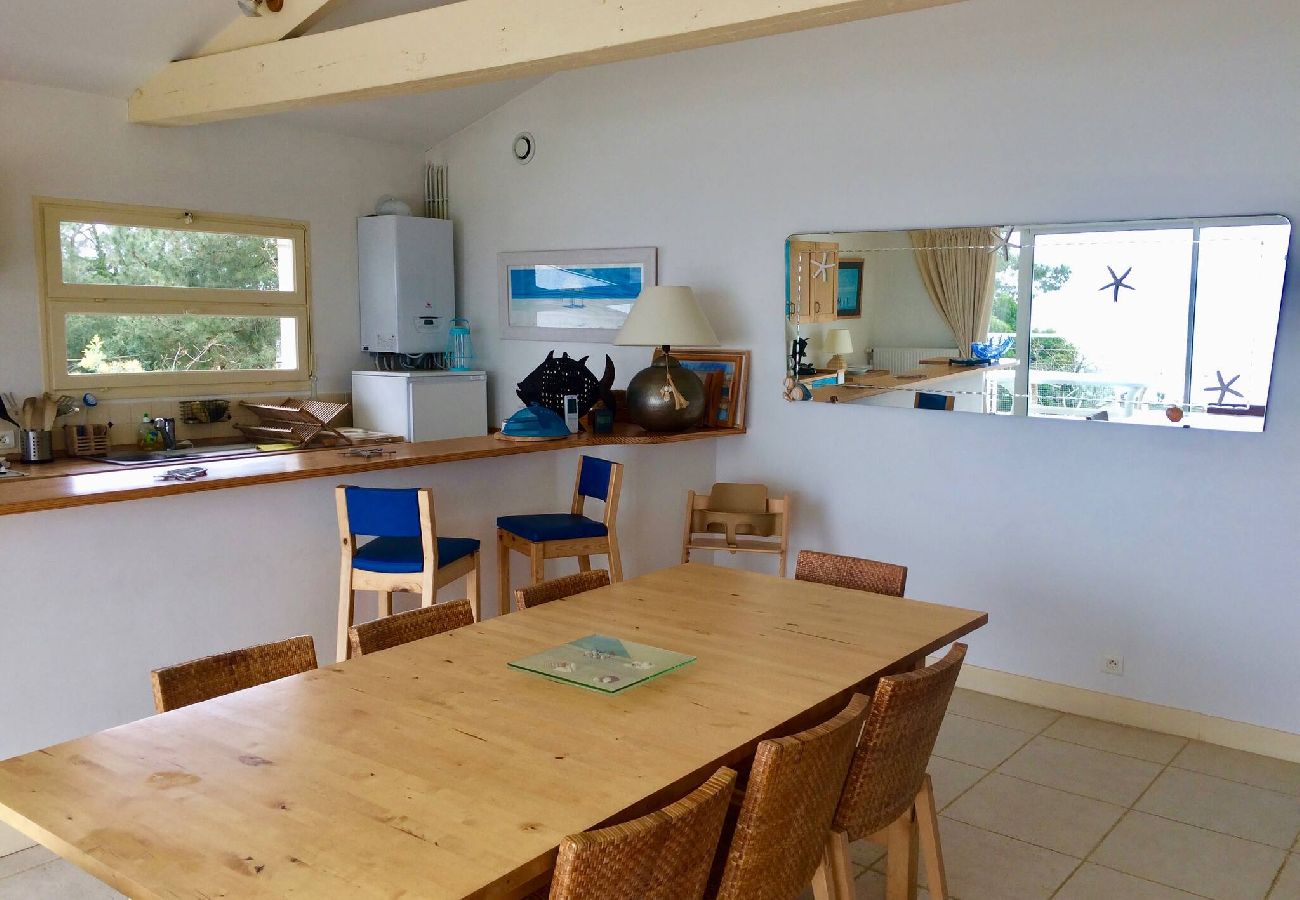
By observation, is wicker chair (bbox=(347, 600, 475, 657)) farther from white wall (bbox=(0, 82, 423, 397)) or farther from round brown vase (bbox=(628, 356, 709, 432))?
white wall (bbox=(0, 82, 423, 397))

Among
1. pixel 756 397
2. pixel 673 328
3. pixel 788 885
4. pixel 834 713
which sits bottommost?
pixel 788 885

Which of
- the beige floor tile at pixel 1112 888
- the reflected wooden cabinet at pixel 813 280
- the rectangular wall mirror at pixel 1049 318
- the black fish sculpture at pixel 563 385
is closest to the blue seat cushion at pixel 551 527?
the black fish sculpture at pixel 563 385

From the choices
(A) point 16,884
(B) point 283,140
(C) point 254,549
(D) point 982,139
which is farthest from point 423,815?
(B) point 283,140

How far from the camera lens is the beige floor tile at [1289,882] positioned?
2.92 meters

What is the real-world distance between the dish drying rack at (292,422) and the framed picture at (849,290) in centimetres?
→ 263

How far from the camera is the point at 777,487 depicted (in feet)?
16.6

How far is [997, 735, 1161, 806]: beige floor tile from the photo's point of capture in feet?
11.7

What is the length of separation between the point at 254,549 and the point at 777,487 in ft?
7.89

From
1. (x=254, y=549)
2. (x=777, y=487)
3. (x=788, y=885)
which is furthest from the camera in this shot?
(x=777, y=487)

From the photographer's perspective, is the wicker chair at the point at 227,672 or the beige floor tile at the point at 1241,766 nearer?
the wicker chair at the point at 227,672

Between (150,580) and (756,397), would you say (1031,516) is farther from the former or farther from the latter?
(150,580)

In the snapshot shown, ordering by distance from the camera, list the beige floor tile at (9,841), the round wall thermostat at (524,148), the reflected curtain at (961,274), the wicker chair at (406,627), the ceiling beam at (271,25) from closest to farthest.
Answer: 1. the wicker chair at (406,627)
2. the beige floor tile at (9,841)
3. the reflected curtain at (961,274)
4. the ceiling beam at (271,25)
5. the round wall thermostat at (524,148)

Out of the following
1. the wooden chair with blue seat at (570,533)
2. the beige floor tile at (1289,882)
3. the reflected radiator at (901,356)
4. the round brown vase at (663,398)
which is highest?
the reflected radiator at (901,356)

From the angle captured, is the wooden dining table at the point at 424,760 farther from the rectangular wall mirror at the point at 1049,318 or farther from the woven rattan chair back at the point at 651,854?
the rectangular wall mirror at the point at 1049,318
